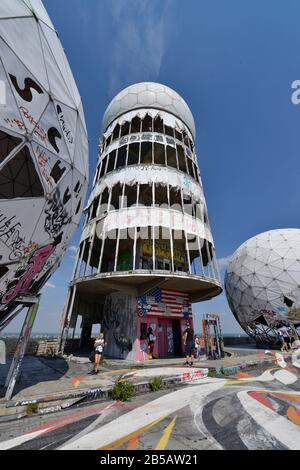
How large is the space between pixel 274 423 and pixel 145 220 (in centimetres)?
1483

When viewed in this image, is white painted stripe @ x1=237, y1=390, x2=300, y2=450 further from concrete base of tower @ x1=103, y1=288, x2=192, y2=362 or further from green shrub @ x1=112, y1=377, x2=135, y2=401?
concrete base of tower @ x1=103, y1=288, x2=192, y2=362

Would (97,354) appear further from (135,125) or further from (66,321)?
(135,125)

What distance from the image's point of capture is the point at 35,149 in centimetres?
640

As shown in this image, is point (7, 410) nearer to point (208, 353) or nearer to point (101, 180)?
point (208, 353)

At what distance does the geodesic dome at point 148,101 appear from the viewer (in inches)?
998

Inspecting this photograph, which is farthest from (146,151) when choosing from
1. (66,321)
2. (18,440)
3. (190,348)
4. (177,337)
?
(18,440)

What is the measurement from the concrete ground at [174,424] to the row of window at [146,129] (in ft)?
74.9

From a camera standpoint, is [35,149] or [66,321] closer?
[35,149]

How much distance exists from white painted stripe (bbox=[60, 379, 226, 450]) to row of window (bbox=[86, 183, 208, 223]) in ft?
45.6

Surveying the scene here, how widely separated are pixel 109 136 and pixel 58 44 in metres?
18.1

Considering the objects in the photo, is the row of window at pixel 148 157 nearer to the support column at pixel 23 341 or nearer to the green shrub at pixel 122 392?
the support column at pixel 23 341

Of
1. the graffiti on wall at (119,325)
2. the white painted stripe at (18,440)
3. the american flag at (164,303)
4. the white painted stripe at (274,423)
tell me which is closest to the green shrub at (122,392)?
the white painted stripe at (18,440)

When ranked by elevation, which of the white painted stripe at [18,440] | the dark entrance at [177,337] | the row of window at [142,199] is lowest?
the white painted stripe at [18,440]

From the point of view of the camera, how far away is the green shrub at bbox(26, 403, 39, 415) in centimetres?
637
